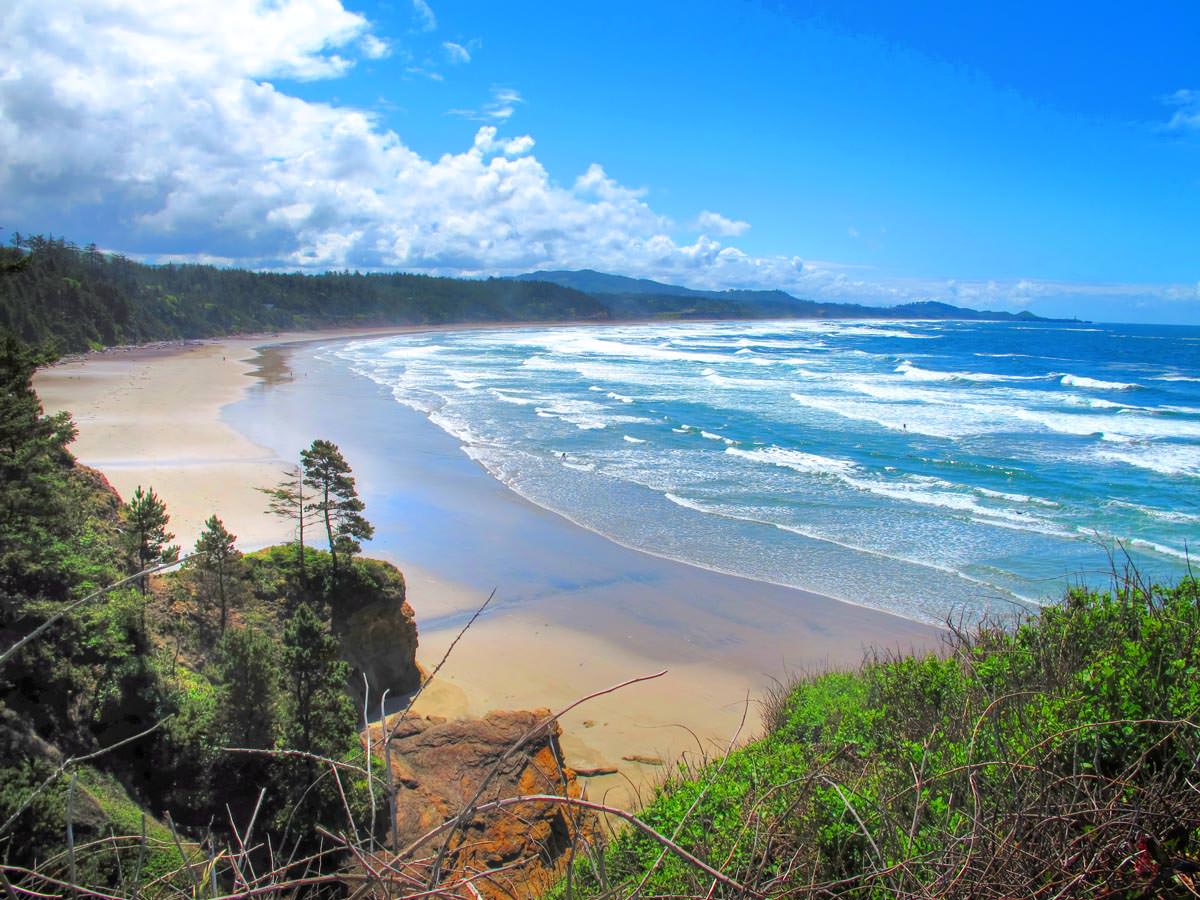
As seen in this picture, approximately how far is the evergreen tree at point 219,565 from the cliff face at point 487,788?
10.6ft

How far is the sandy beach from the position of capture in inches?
519

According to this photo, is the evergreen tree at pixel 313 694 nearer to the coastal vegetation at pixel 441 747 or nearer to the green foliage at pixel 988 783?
the coastal vegetation at pixel 441 747

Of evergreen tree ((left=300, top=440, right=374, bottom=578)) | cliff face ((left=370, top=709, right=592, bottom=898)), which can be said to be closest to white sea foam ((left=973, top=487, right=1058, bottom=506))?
cliff face ((left=370, top=709, right=592, bottom=898))

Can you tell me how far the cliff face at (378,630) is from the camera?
515 inches

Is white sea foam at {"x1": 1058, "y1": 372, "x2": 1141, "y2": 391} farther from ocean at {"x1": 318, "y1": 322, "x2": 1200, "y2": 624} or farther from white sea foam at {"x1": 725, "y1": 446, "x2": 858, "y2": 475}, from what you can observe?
white sea foam at {"x1": 725, "y1": 446, "x2": 858, "y2": 475}

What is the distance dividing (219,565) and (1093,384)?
60022mm

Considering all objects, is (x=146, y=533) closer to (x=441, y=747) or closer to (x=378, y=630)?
(x=378, y=630)

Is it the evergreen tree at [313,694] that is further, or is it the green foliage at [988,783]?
the evergreen tree at [313,694]

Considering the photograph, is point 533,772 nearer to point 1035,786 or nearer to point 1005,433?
point 1035,786

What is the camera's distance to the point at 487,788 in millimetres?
8016

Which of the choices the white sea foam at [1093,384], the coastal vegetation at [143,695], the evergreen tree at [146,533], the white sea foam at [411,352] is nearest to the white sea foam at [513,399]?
the white sea foam at [411,352]

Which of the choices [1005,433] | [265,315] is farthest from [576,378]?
[265,315]

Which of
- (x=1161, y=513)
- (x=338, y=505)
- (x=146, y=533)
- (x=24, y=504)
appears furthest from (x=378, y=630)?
(x=1161, y=513)

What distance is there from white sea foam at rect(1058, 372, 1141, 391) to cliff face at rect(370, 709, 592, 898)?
55.5 metres
